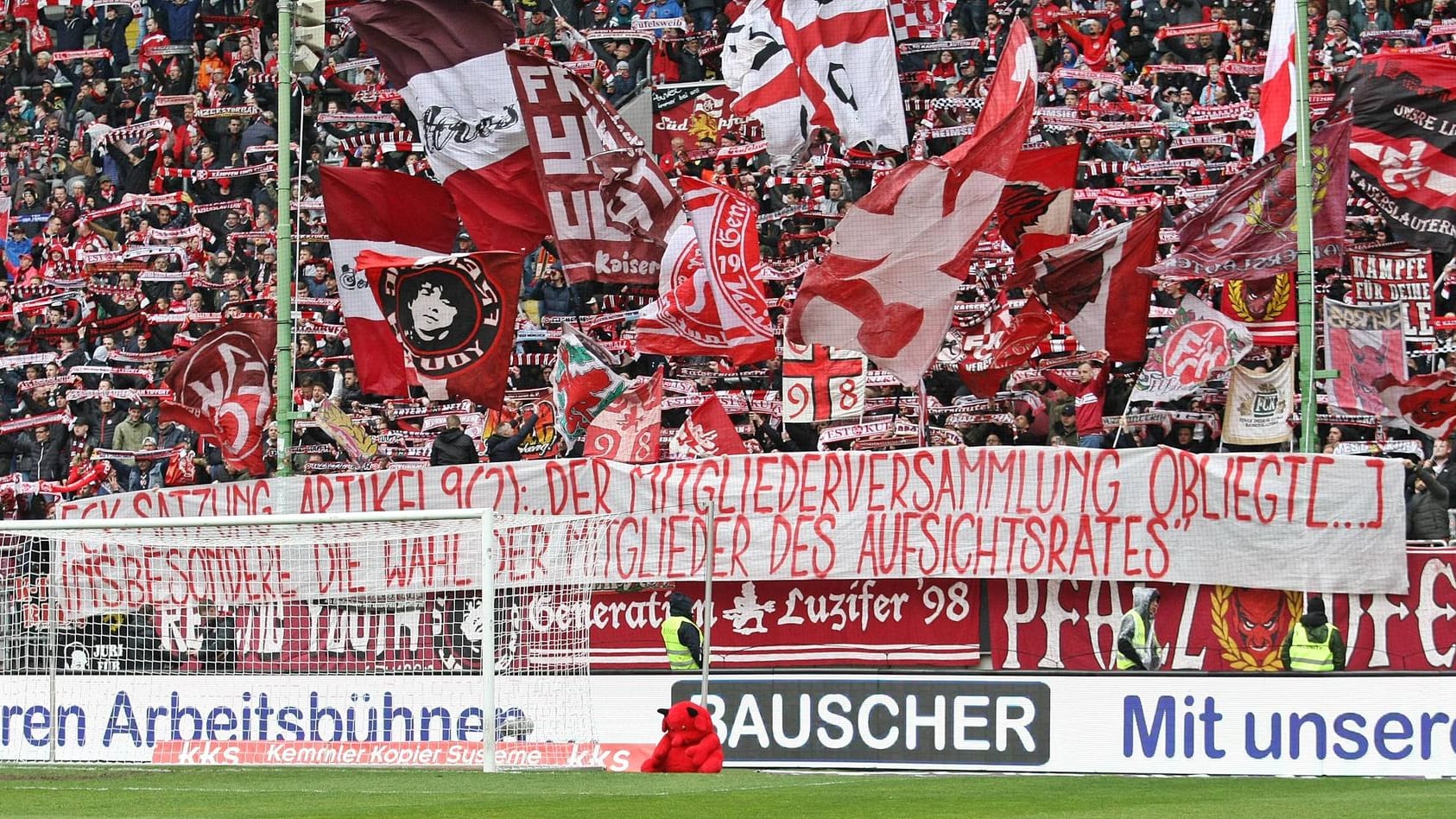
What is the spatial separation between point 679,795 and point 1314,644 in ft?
20.9

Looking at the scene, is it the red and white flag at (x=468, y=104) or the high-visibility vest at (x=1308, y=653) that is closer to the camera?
the high-visibility vest at (x=1308, y=653)

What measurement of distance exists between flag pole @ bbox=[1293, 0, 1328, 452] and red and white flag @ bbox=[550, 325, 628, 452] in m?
6.17

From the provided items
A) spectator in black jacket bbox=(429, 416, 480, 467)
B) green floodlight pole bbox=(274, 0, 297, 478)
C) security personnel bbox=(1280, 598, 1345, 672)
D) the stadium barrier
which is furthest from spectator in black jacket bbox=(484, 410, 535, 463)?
security personnel bbox=(1280, 598, 1345, 672)

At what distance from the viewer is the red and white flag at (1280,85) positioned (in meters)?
16.6

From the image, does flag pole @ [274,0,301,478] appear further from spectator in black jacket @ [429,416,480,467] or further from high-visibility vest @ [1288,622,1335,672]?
high-visibility vest @ [1288,622,1335,672]

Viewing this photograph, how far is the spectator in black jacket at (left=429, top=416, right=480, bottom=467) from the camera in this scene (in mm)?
18797

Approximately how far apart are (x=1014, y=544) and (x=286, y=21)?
28.9 feet

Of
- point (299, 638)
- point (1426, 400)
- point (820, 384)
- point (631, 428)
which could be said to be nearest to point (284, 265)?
point (631, 428)

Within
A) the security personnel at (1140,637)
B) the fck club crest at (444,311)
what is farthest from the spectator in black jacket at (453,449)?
the security personnel at (1140,637)

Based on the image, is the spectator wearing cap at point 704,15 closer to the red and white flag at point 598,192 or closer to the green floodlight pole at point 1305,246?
the red and white flag at point 598,192

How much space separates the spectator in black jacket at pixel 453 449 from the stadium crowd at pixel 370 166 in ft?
0.13

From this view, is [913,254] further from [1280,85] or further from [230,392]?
[230,392]

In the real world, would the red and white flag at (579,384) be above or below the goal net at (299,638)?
above

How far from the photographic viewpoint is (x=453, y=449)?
18797 millimetres
